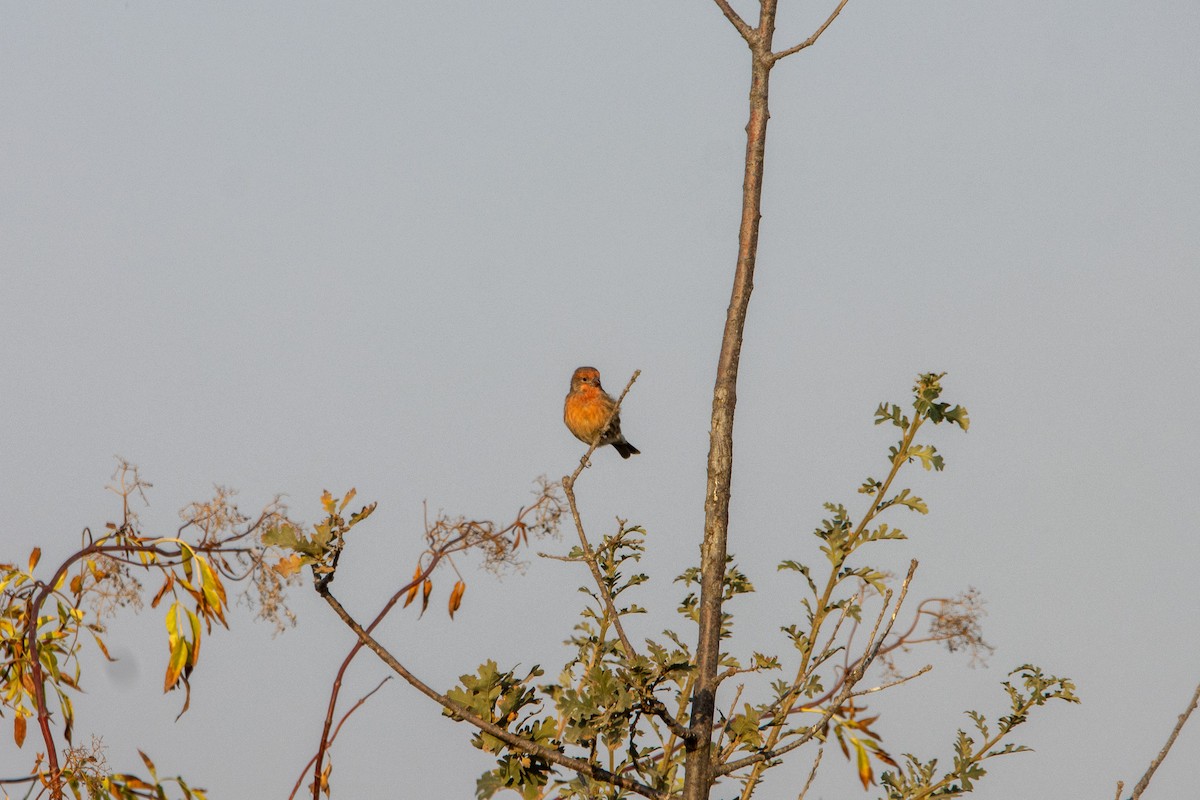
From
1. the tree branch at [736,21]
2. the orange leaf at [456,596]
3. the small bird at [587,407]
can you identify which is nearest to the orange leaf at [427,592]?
the orange leaf at [456,596]

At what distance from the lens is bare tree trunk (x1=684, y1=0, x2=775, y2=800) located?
308 cm

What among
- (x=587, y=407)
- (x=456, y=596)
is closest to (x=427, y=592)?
(x=456, y=596)

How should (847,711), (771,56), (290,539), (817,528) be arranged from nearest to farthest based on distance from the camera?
(290,539) < (847,711) < (771,56) < (817,528)

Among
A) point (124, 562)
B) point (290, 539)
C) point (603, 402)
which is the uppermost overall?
point (603, 402)

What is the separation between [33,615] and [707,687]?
162cm

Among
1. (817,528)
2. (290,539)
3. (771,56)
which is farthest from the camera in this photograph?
(817,528)

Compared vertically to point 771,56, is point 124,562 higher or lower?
lower

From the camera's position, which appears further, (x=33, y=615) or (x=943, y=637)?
(x=943, y=637)

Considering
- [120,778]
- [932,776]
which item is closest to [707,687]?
[932,776]

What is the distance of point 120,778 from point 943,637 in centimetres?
227

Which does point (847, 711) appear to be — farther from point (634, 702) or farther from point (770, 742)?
point (634, 702)

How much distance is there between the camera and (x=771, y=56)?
11.4 feet

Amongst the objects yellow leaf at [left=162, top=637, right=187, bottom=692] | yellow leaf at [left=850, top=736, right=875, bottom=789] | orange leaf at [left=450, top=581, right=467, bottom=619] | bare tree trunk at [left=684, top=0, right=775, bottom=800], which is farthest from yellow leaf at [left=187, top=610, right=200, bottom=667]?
yellow leaf at [left=850, top=736, right=875, bottom=789]

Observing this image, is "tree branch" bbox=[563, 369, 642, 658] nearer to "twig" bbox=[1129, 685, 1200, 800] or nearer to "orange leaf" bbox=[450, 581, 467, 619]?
"orange leaf" bbox=[450, 581, 467, 619]
